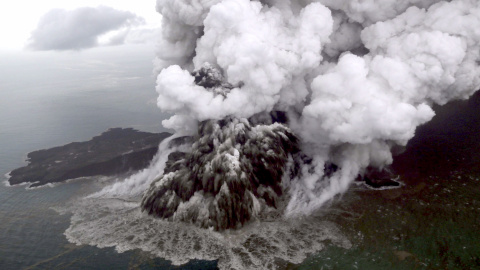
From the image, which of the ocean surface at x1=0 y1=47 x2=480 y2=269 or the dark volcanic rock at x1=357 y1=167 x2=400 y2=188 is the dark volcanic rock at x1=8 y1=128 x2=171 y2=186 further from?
the dark volcanic rock at x1=357 y1=167 x2=400 y2=188

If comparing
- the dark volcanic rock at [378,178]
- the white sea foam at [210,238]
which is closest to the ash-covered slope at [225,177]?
the white sea foam at [210,238]

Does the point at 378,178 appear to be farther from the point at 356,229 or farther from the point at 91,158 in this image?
the point at 91,158

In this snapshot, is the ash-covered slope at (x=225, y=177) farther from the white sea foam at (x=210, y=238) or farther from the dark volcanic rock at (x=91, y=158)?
the dark volcanic rock at (x=91, y=158)

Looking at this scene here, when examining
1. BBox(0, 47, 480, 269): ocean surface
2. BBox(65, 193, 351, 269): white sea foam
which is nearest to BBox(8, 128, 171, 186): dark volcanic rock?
BBox(0, 47, 480, 269): ocean surface

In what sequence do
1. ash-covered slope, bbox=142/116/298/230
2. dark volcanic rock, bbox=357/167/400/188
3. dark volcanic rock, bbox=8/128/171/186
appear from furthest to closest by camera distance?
1. dark volcanic rock, bbox=8/128/171/186
2. dark volcanic rock, bbox=357/167/400/188
3. ash-covered slope, bbox=142/116/298/230

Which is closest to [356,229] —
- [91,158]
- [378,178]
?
[378,178]
